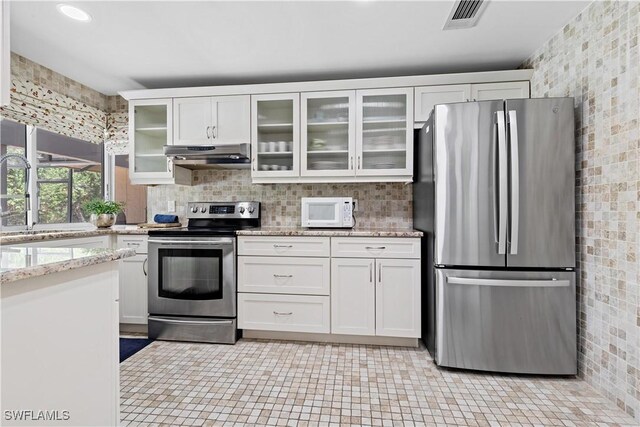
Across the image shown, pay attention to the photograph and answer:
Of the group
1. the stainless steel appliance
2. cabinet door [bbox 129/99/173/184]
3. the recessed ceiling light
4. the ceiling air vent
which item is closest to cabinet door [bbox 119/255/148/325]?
the stainless steel appliance

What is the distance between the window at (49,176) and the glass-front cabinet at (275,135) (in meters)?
1.87

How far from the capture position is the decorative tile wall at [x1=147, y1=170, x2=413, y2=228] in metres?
3.14

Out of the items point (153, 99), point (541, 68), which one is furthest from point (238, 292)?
point (541, 68)

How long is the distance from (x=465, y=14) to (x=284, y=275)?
2232mm

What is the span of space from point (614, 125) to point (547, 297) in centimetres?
107

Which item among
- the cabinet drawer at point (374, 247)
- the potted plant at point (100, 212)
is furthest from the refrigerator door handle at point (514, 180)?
the potted plant at point (100, 212)

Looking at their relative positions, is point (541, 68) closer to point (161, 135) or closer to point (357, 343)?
point (357, 343)

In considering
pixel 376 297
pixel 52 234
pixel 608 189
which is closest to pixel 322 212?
pixel 376 297

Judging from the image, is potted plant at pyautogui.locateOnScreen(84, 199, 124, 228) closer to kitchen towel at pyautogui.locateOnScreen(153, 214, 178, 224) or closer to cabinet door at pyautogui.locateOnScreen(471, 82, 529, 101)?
kitchen towel at pyautogui.locateOnScreen(153, 214, 178, 224)

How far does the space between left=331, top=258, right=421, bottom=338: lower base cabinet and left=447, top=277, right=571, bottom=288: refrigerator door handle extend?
40 cm

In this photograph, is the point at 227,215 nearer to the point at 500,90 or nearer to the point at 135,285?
the point at 135,285

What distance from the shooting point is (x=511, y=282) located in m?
2.09

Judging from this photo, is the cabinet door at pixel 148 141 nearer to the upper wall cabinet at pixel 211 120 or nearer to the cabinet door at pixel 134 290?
the upper wall cabinet at pixel 211 120

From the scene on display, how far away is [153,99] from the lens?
3.08m
